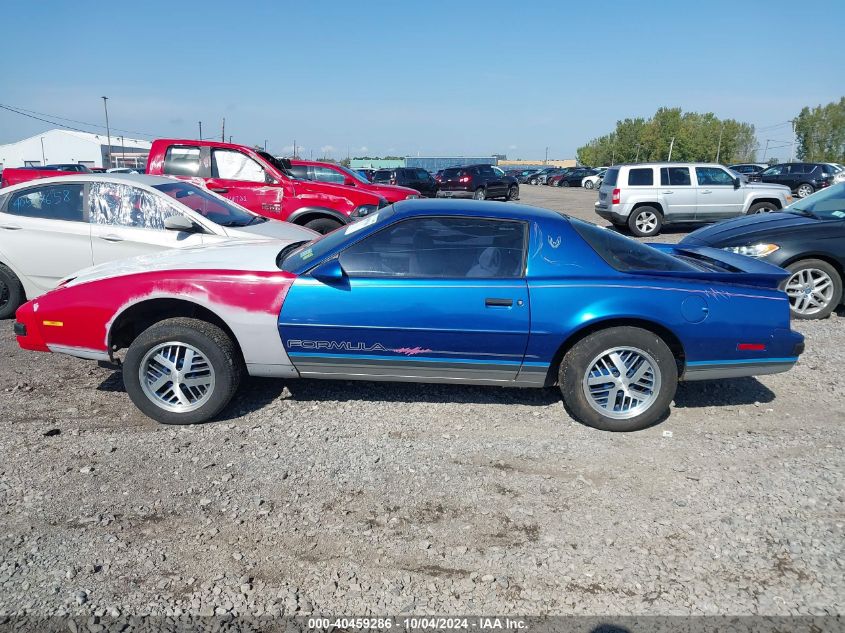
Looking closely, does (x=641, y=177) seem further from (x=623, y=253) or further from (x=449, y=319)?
(x=449, y=319)

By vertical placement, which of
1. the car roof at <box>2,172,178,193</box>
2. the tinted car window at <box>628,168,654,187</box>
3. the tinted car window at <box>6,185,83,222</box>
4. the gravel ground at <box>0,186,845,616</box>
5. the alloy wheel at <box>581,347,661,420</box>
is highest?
the tinted car window at <box>628,168,654,187</box>

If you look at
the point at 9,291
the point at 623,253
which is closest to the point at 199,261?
the point at 623,253

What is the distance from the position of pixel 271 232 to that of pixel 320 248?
2.66 m

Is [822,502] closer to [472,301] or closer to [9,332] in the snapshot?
[472,301]

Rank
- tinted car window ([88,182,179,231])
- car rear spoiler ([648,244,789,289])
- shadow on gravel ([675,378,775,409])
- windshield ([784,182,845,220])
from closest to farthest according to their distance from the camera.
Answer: car rear spoiler ([648,244,789,289])
shadow on gravel ([675,378,775,409])
tinted car window ([88,182,179,231])
windshield ([784,182,845,220])

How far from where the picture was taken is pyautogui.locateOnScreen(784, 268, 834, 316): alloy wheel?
6902 millimetres

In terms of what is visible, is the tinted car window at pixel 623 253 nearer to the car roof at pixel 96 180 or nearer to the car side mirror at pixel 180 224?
the car side mirror at pixel 180 224

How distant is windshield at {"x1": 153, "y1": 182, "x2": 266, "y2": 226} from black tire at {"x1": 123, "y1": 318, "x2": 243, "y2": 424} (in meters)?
2.80

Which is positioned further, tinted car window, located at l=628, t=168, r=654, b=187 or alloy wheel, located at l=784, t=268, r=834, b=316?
tinted car window, located at l=628, t=168, r=654, b=187

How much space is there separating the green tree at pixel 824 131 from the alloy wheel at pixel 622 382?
86.0 m

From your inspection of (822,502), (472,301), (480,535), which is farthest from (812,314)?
(480,535)

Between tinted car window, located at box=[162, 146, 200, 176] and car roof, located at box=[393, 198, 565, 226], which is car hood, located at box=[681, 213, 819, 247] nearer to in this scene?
car roof, located at box=[393, 198, 565, 226]

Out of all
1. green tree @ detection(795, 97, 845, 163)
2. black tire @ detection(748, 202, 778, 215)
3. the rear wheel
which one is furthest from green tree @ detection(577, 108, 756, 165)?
black tire @ detection(748, 202, 778, 215)

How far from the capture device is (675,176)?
14.8 m
